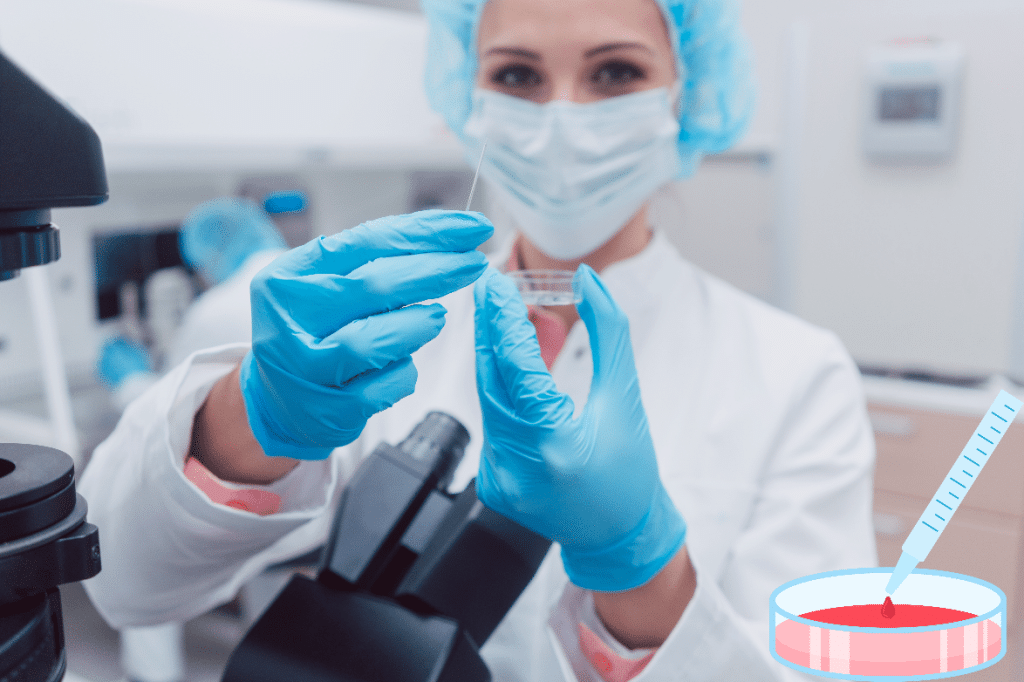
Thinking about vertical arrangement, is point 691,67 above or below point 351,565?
above

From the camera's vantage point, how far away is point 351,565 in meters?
0.61

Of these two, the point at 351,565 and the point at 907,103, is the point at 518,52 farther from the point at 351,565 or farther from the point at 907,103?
the point at 907,103

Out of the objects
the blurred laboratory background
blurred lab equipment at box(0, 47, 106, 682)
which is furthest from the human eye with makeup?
the blurred laboratory background

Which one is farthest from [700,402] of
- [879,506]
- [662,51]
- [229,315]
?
[879,506]

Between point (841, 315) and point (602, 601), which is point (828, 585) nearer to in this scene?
point (602, 601)

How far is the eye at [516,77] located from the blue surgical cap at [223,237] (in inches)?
41.7

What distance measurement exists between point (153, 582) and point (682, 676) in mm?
558

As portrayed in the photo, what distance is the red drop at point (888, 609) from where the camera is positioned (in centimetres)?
38

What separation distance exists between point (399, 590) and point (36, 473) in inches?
10.5

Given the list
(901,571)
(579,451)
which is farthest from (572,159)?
(901,571)

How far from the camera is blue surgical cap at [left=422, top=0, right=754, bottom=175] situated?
1.11 meters

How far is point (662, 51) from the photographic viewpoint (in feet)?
3.56

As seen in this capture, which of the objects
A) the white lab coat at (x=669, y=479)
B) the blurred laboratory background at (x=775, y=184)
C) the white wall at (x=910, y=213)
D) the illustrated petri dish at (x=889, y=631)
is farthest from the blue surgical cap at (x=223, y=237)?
the illustrated petri dish at (x=889, y=631)

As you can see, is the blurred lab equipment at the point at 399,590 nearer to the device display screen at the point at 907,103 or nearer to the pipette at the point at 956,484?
the pipette at the point at 956,484
